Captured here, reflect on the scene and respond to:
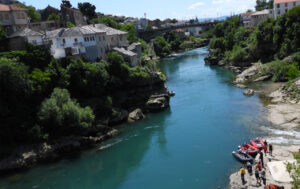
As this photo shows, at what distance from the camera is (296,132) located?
31.8m

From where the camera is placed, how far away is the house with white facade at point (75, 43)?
148 feet

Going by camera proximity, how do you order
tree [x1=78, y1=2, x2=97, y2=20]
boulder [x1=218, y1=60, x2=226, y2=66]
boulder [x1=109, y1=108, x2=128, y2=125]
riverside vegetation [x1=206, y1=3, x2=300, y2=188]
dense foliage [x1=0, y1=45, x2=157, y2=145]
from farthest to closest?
1. tree [x1=78, y1=2, x2=97, y2=20]
2. boulder [x1=218, y1=60, x2=226, y2=66]
3. riverside vegetation [x1=206, y1=3, x2=300, y2=188]
4. boulder [x1=109, y1=108, x2=128, y2=125]
5. dense foliage [x1=0, y1=45, x2=157, y2=145]

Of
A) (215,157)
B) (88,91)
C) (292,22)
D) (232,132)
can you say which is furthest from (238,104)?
(292,22)

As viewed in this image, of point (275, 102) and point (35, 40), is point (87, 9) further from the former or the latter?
point (275, 102)

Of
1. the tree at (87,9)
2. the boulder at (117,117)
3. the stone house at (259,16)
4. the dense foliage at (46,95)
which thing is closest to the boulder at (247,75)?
the boulder at (117,117)

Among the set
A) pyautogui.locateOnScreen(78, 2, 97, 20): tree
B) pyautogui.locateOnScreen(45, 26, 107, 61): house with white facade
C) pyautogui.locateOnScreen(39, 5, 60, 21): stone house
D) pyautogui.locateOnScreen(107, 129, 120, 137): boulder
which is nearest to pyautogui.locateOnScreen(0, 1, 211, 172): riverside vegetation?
pyautogui.locateOnScreen(107, 129, 120, 137): boulder

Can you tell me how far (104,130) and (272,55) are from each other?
4615cm

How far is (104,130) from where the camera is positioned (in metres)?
38.1

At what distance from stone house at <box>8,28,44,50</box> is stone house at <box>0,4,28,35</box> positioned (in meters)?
6.61

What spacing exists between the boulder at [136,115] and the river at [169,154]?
1043 millimetres

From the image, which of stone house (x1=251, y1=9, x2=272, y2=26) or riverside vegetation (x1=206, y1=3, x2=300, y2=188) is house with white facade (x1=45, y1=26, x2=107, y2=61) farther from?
stone house (x1=251, y1=9, x2=272, y2=26)

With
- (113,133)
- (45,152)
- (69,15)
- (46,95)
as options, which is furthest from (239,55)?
(45,152)

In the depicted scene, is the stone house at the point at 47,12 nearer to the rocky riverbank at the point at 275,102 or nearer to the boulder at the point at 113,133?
the boulder at the point at 113,133

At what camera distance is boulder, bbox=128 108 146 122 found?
42812 millimetres
